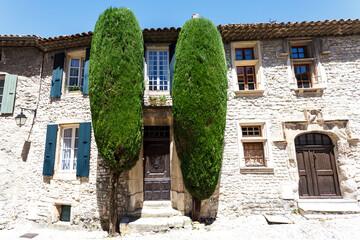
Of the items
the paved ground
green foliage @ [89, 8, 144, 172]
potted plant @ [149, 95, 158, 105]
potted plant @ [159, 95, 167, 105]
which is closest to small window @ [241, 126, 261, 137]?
the paved ground

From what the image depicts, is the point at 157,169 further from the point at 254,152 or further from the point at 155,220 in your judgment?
the point at 254,152

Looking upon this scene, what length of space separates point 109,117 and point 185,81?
2398 mm

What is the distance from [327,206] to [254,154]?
257 centimetres

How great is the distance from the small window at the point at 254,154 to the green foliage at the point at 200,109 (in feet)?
4.79

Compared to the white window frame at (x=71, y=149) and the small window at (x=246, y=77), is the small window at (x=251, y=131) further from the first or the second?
the white window frame at (x=71, y=149)

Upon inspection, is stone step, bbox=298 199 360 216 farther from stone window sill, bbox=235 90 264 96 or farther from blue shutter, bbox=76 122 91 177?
blue shutter, bbox=76 122 91 177

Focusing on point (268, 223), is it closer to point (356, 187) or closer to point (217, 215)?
point (217, 215)

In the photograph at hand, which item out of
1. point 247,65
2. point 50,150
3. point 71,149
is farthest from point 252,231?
point 50,150

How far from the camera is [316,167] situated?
6.14 meters

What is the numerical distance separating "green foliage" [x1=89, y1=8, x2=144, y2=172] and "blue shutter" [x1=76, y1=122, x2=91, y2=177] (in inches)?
53.9

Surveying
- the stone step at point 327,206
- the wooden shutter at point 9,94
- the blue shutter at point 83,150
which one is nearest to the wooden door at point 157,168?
the blue shutter at point 83,150

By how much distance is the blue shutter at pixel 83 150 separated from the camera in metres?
6.04

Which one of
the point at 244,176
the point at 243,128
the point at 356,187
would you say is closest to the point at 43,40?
the point at 243,128

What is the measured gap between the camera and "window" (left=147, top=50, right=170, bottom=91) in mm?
6770
